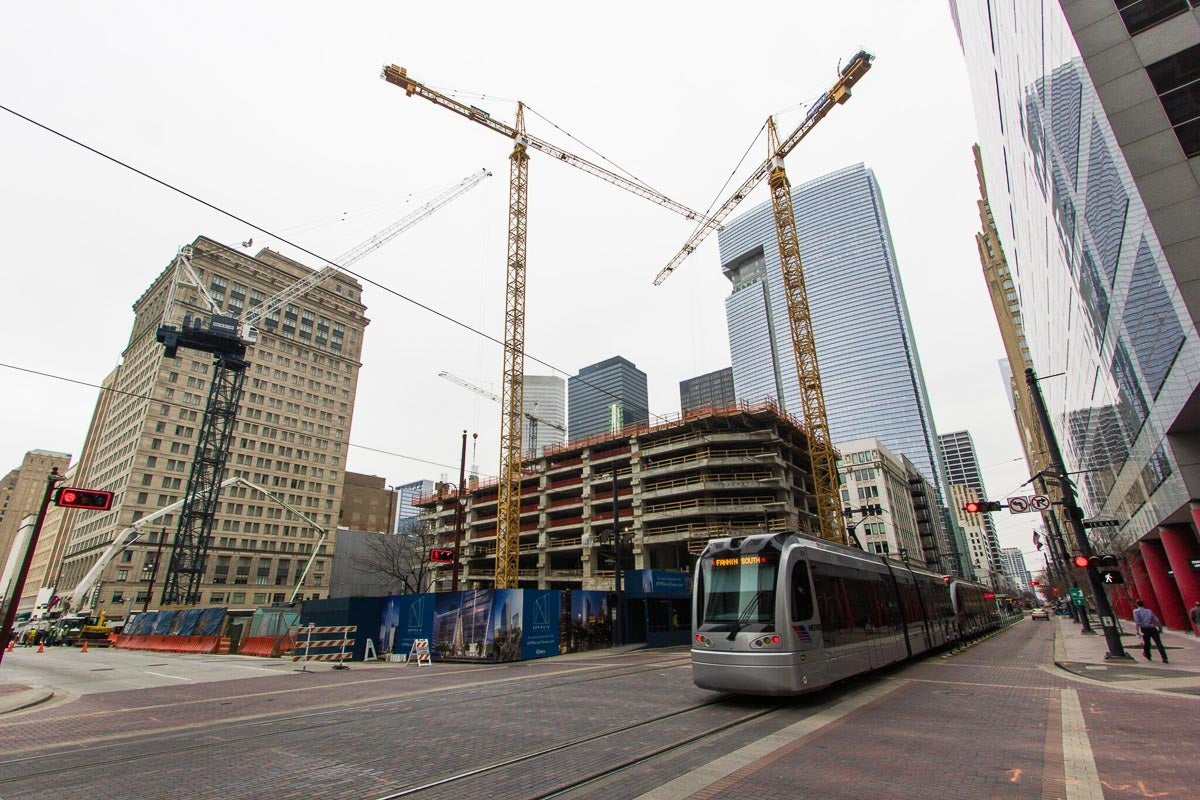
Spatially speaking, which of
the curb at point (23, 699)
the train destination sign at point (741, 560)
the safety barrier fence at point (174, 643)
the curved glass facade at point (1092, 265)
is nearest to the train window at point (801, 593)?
the train destination sign at point (741, 560)

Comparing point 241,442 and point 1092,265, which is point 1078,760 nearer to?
point 1092,265

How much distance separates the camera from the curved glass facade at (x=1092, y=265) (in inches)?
632

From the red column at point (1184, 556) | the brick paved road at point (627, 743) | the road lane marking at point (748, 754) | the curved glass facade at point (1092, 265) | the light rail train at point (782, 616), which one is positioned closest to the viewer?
the road lane marking at point (748, 754)

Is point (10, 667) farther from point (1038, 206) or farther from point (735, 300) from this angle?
point (735, 300)

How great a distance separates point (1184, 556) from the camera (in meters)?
24.2

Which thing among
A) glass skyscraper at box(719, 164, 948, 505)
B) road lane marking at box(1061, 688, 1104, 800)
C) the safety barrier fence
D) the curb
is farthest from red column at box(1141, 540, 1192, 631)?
glass skyscraper at box(719, 164, 948, 505)

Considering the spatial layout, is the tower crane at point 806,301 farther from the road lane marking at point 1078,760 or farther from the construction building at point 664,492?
the road lane marking at point 1078,760

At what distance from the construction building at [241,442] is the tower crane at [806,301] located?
6427cm

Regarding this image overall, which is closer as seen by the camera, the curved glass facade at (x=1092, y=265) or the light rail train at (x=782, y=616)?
the light rail train at (x=782, y=616)

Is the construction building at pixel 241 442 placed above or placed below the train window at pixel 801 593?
above

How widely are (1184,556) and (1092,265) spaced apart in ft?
48.8

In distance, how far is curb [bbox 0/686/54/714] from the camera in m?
11.6

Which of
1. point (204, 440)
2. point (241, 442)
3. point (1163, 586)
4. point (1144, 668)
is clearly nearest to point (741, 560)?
point (1144, 668)

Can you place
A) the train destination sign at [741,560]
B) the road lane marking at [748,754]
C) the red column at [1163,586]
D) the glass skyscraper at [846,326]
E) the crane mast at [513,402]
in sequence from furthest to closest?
the glass skyscraper at [846,326] < the crane mast at [513,402] < the red column at [1163,586] < the train destination sign at [741,560] < the road lane marking at [748,754]
